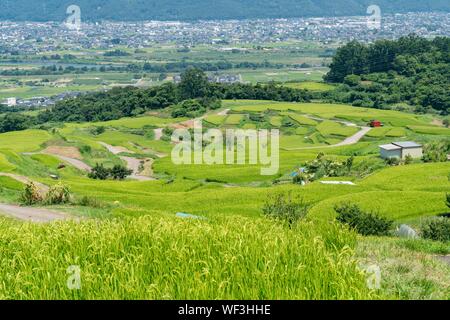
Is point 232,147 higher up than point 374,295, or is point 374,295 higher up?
point 374,295

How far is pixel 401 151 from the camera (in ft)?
189

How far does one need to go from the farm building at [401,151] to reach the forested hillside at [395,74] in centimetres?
4244

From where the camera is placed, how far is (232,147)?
2825 inches

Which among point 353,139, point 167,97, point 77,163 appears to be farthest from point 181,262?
point 167,97

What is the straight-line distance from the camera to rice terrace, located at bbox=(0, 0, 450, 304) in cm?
855

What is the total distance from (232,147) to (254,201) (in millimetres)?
32666

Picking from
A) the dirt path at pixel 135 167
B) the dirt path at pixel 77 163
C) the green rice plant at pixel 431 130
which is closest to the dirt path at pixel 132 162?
the dirt path at pixel 135 167

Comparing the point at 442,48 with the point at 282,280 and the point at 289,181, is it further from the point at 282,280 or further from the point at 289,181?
the point at 282,280

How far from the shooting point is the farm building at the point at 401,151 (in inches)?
2267

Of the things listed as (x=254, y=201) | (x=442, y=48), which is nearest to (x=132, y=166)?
(x=254, y=201)

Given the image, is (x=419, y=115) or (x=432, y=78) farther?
(x=432, y=78)

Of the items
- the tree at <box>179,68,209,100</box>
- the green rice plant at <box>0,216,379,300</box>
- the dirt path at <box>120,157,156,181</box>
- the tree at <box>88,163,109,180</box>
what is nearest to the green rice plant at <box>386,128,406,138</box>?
the dirt path at <box>120,157,156,181</box>

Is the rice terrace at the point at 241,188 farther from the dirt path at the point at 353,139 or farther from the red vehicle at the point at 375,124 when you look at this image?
the dirt path at the point at 353,139

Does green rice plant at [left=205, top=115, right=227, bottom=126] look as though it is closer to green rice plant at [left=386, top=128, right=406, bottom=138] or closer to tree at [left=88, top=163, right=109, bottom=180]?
green rice plant at [left=386, top=128, right=406, bottom=138]
